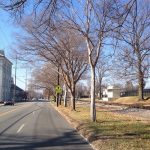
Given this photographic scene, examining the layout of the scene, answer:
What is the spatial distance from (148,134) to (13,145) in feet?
19.4

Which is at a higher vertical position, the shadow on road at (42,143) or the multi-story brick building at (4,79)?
the multi-story brick building at (4,79)

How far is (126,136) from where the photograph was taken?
17203 mm

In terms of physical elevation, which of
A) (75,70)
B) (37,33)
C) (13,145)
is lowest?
(13,145)

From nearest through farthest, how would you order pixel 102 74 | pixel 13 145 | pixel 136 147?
pixel 136 147 → pixel 13 145 → pixel 102 74

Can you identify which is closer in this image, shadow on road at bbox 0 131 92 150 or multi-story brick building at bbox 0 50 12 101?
shadow on road at bbox 0 131 92 150

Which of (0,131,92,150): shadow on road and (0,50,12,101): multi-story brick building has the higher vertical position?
(0,50,12,101): multi-story brick building

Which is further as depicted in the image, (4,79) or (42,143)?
(4,79)

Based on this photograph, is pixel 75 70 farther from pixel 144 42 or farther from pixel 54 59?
pixel 144 42

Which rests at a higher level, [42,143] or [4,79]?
[4,79]

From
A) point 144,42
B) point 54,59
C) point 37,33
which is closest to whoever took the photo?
point 37,33

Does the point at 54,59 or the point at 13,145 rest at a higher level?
the point at 54,59

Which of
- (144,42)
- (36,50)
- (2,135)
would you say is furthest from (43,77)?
(2,135)

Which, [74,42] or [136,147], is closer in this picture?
[136,147]

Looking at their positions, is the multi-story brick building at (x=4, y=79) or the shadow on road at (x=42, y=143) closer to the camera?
the shadow on road at (x=42, y=143)
